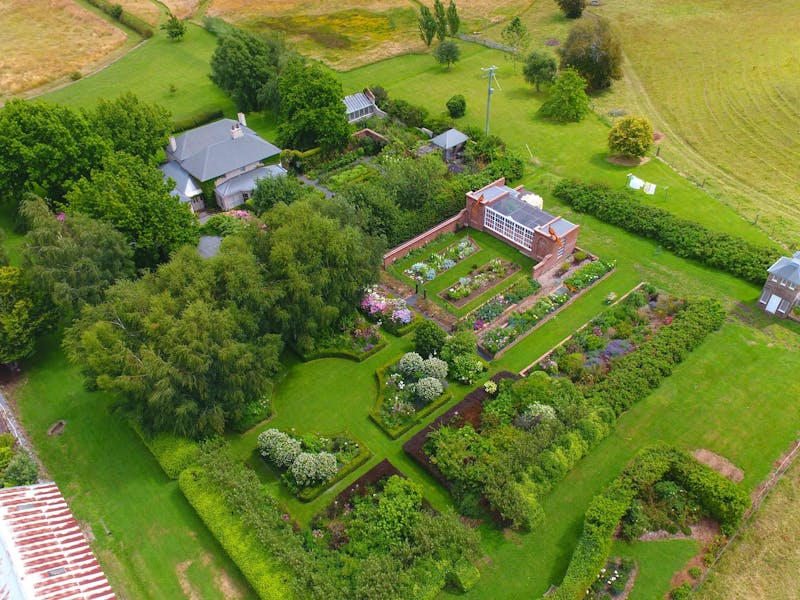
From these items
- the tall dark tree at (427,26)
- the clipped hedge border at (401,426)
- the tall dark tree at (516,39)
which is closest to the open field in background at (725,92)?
the tall dark tree at (516,39)

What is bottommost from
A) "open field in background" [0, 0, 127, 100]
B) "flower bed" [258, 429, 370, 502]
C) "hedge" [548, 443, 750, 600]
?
"flower bed" [258, 429, 370, 502]

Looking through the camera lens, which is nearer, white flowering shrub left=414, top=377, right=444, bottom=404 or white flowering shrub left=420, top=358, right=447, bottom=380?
white flowering shrub left=414, top=377, right=444, bottom=404

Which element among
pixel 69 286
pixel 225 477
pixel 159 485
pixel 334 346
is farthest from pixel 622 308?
pixel 69 286

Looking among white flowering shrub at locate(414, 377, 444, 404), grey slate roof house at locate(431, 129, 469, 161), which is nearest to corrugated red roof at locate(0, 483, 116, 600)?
white flowering shrub at locate(414, 377, 444, 404)

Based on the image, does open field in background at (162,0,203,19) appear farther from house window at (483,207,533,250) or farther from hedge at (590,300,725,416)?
hedge at (590,300,725,416)

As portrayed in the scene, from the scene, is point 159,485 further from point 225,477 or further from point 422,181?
point 422,181

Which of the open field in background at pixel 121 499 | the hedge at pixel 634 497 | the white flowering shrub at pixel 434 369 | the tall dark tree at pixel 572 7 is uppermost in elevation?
the tall dark tree at pixel 572 7

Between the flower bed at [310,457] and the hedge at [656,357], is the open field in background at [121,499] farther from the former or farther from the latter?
the hedge at [656,357]
